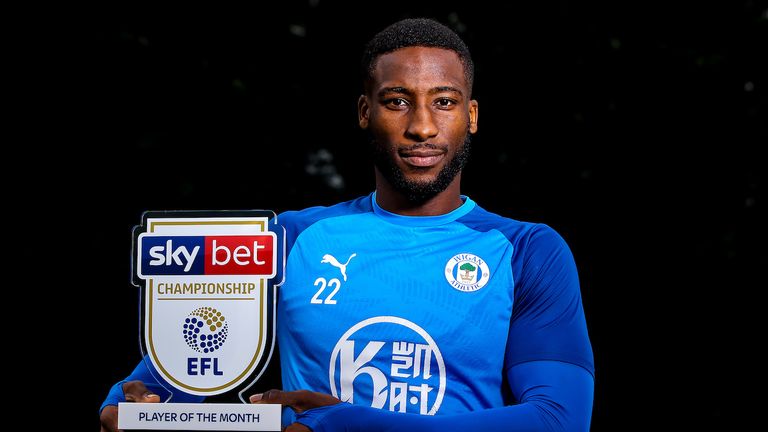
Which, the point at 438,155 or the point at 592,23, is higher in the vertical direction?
the point at 592,23

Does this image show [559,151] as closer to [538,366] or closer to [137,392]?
[538,366]

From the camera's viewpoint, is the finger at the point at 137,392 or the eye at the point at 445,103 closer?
the finger at the point at 137,392

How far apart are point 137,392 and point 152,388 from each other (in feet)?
0.17

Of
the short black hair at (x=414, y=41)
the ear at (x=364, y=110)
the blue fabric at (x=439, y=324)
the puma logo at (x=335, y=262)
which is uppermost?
the short black hair at (x=414, y=41)

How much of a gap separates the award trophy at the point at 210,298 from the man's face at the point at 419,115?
36 centimetres

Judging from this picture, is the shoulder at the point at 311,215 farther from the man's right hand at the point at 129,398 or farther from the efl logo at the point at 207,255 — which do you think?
the man's right hand at the point at 129,398

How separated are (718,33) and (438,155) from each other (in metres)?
3.44

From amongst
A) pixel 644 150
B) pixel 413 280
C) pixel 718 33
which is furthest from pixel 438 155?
pixel 718 33

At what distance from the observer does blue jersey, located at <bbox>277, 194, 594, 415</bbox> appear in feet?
7.25

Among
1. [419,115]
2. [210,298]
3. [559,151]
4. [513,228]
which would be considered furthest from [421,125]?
[559,151]

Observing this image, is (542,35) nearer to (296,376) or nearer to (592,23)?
(592,23)

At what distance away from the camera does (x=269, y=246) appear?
2.12m

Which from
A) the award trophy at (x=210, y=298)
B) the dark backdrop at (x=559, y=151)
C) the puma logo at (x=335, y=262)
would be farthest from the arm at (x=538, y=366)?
the dark backdrop at (x=559, y=151)

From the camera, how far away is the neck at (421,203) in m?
2.43
